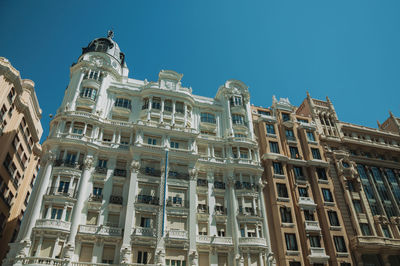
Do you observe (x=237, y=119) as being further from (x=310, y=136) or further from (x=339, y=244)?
(x=339, y=244)

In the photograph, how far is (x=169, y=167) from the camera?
40.3 meters

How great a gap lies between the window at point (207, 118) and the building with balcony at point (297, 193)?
7.95m

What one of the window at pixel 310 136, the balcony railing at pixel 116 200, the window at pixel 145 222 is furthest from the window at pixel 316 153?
the balcony railing at pixel 116 200

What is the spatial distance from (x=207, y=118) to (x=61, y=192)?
2465 centimetres

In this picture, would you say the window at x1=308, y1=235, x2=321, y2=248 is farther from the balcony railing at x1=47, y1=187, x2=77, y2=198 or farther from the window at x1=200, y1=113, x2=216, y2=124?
the balcony railing at x1=47, y1=187, x2=77, y2=198

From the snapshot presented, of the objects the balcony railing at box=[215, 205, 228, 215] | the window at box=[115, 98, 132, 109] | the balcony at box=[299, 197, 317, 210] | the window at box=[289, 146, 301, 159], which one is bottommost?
the balcony railing at box=[215, 205, 228, 215]

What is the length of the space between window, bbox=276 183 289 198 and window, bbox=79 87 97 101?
30.5 meters

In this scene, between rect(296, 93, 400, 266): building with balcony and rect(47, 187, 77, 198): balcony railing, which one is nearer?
rect(47, 187, 77, 198): balcony railing

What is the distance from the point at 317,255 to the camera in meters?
40.2

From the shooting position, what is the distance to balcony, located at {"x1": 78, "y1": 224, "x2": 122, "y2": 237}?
33.3 m

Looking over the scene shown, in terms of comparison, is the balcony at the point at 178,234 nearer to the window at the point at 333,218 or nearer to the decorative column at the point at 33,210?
the decorative column at the point at 33,210

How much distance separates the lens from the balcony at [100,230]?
33.3 m

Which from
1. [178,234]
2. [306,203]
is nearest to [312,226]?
[306,203]

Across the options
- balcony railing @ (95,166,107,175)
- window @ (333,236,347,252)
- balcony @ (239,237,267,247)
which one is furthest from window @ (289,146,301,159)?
balcony railing @ (95,166,107,175)
